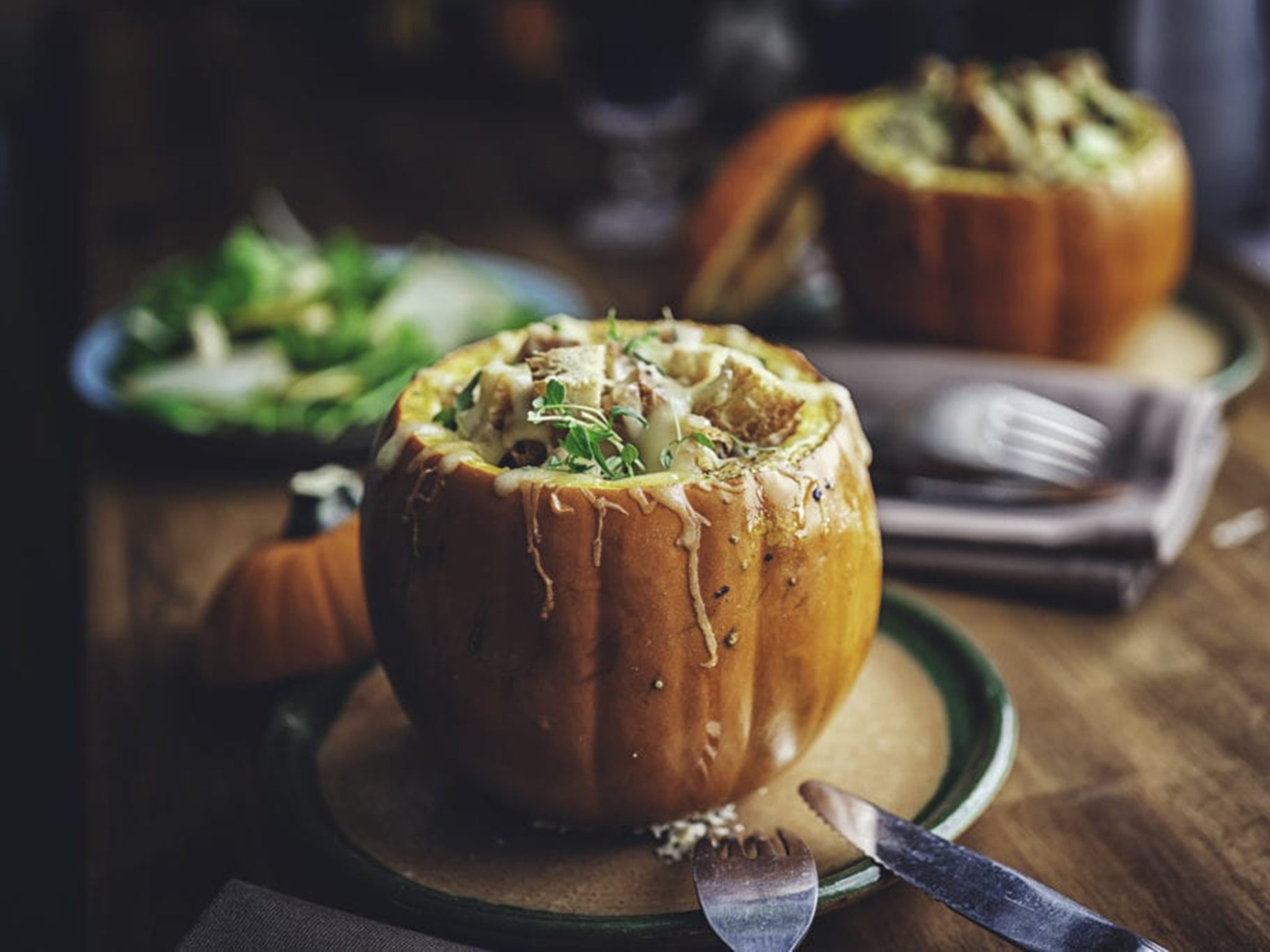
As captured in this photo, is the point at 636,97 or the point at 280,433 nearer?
the point at 280,433

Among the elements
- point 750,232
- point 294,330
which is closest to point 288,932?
point 294,330

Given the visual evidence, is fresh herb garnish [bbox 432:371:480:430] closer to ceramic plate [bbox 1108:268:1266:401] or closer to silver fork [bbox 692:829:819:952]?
silver fork [bbox 692:829:819:952]

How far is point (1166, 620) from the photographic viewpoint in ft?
4.20

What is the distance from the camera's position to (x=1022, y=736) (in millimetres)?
Result: 1120

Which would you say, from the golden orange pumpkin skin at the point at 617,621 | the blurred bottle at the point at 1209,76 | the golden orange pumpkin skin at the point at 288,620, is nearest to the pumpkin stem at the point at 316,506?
the golden orange pumpkin skin at the point at 288,620

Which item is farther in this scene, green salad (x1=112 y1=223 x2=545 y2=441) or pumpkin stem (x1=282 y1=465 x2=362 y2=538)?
green salad (x1=112 y1=223 x2=545 y2=441)

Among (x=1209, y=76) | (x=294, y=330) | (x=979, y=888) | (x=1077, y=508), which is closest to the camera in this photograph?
(x=979, y=888)

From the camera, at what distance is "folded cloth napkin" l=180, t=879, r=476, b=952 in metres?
0.83

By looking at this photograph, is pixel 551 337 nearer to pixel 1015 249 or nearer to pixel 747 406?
pixel 747 406

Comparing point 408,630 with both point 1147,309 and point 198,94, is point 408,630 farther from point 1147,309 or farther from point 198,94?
→ point 198,94

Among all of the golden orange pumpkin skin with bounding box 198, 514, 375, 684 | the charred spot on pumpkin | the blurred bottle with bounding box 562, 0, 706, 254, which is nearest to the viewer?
the charred spot on pumpkin

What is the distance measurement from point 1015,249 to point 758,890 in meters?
0.92

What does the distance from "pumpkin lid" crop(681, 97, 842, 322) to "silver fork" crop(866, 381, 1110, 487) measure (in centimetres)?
42

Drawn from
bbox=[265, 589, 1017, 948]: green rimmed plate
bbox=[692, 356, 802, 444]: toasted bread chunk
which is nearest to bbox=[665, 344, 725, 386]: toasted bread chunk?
bbox=[692, 356, 802, 444]: toasted bread chunk
